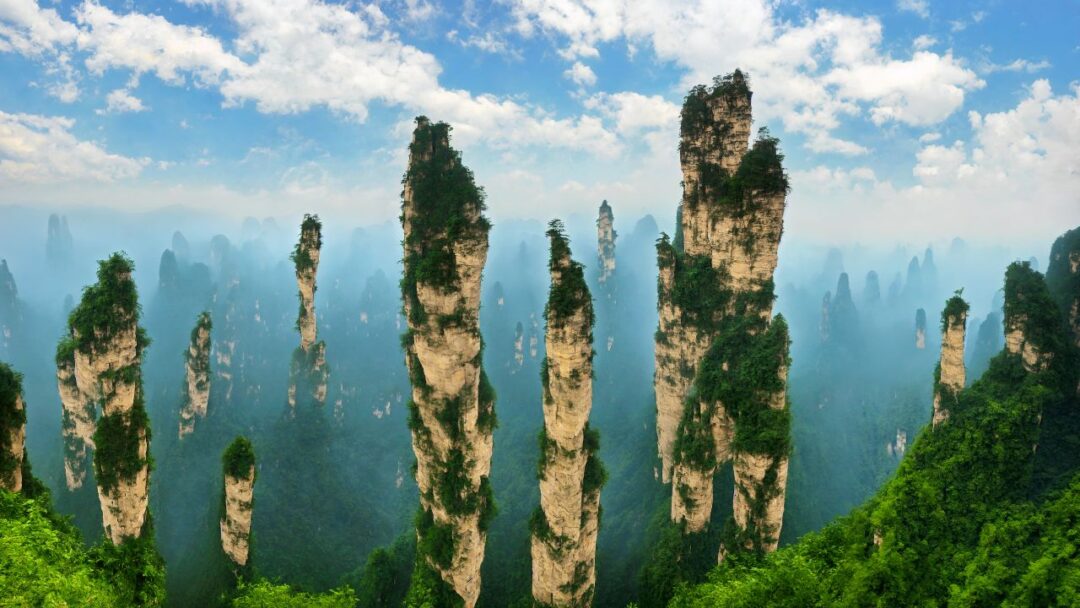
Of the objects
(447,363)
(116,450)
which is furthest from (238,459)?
(447,363)

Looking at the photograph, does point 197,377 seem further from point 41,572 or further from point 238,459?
point 41,572

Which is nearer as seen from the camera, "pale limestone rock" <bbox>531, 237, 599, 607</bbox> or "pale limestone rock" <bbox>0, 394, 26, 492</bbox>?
"pale limestone rock" <bbox>0, 394, 26, 492</bbox>

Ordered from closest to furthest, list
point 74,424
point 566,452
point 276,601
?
point 276,601
point 566,452
point 74,424

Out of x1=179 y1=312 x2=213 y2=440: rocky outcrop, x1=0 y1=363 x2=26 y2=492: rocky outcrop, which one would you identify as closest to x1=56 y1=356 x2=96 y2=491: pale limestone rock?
x1=179 y1=312 x2=213 y2=440: rocky outcrop

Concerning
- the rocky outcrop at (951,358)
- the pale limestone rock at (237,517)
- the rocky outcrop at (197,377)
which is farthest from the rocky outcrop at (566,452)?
the rocky outcrop at (197,377)

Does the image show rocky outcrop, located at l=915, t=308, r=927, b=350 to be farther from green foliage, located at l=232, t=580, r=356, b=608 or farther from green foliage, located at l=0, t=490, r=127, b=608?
green foliage, located at l=0, t=490, r=127, b=608

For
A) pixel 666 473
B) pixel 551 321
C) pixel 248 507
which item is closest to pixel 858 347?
pixel 666 473
